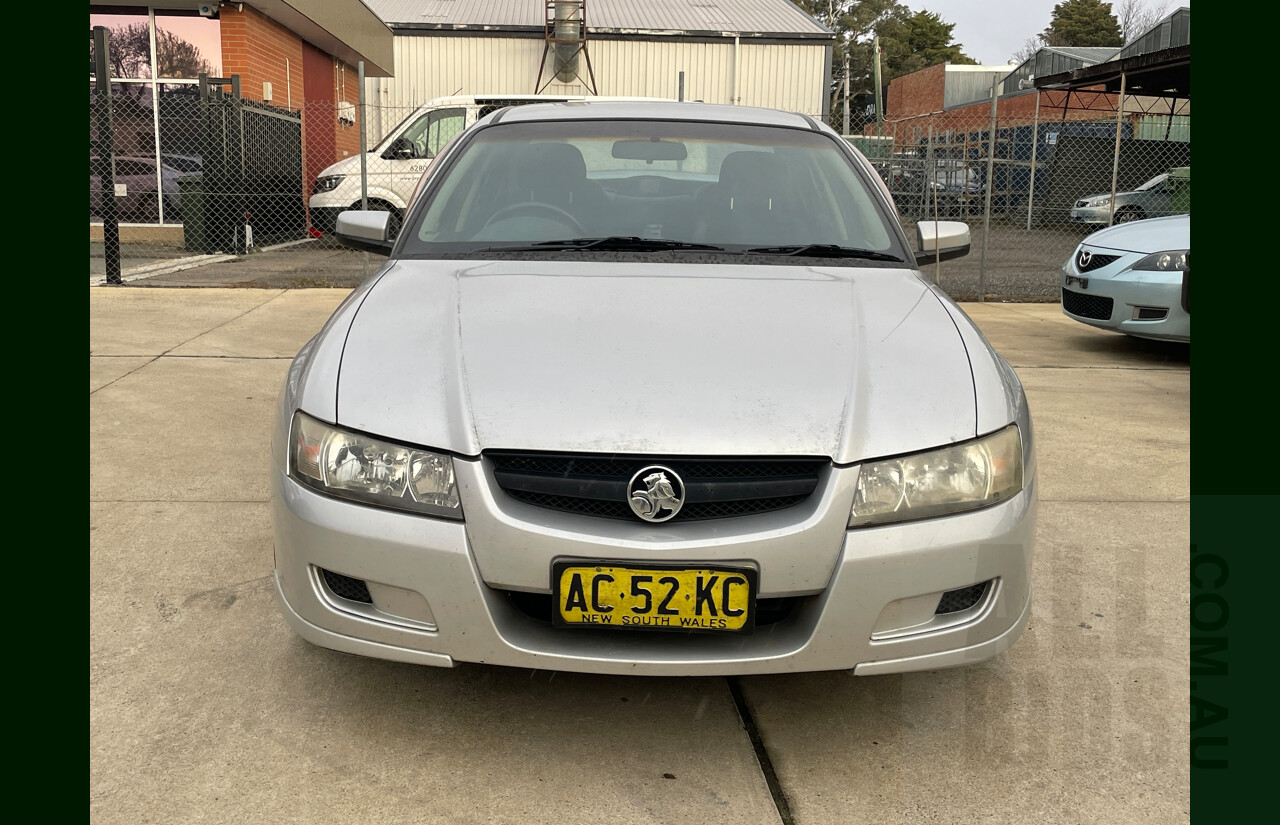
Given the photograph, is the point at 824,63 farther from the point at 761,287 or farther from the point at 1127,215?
the point at 761,287

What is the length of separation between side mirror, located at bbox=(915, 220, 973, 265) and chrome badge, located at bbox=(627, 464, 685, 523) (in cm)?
184

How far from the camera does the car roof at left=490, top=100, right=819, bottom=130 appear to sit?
3740mm

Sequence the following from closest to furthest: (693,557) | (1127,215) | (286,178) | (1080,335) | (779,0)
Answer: (693,557) → (1080,335) → (286,178) → (1127,215) → (779,0)

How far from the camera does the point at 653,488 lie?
7.04 ft

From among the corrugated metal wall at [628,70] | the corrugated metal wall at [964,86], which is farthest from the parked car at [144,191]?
the corrugated metal wall at [964,86]

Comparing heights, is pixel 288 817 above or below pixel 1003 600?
below

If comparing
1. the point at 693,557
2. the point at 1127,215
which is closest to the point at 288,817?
the point at 693,557

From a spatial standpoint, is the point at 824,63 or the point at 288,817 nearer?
the point at 288,817

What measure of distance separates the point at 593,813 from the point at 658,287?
4.29 feet

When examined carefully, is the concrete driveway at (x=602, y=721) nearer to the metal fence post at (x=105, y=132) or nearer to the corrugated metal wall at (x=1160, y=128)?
the metal fence post at (x=105, y=132)

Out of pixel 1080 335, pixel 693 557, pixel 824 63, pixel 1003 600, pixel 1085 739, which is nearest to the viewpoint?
pixel 693 557

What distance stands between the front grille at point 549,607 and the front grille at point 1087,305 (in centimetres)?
570

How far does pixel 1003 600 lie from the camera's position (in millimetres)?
2328

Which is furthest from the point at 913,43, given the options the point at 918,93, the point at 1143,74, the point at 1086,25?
the point at 1143,74
